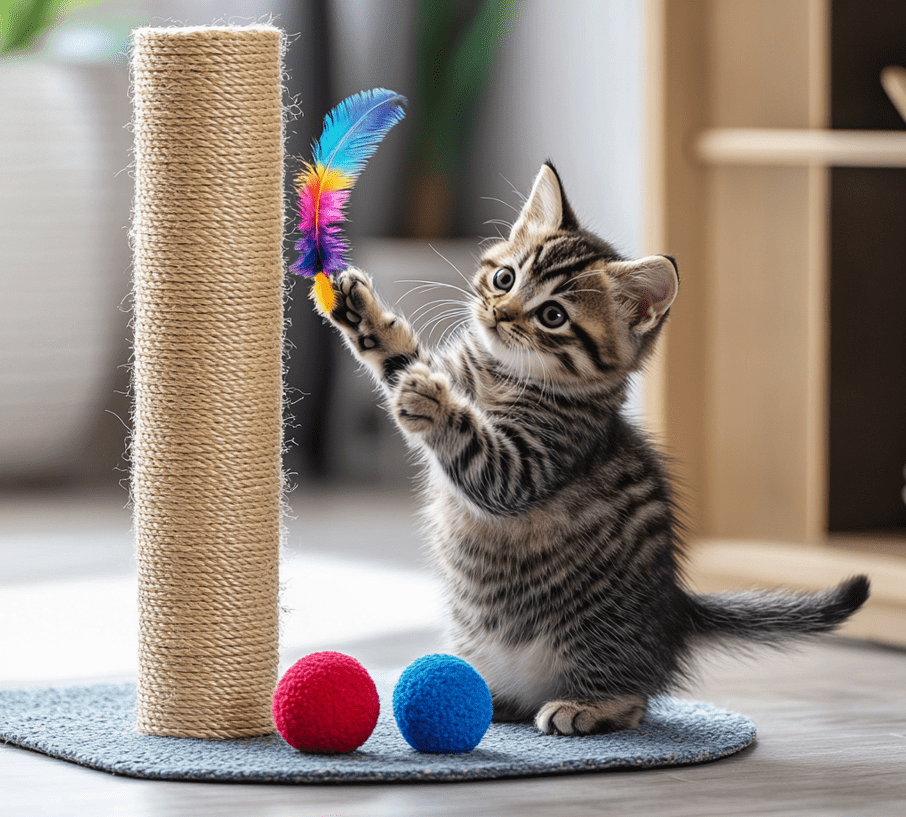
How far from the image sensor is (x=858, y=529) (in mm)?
2451

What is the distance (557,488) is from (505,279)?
234 mm

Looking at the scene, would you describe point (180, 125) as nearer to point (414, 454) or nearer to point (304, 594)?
point (304, 594)

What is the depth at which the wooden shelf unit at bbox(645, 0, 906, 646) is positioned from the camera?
2436 mm

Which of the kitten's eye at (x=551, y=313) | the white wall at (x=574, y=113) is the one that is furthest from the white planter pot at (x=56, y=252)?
the kitten's eye at (x=551, y=313)

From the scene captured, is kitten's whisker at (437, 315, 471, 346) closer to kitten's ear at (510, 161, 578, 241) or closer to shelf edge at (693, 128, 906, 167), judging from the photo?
kitten's ear at (510, 161, 578, 241)

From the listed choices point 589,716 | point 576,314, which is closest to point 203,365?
point 576,314

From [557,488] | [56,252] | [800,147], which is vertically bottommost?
[557,488]

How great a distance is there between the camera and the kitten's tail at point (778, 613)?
1.64m

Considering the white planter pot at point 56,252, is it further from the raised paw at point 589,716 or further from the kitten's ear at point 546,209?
the raised paw at point 589,716

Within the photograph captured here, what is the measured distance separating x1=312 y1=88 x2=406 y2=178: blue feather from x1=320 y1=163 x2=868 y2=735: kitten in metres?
0.12

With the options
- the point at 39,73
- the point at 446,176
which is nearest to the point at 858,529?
the point at 446,176

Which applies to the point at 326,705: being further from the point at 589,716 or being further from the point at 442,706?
the point at 589,716

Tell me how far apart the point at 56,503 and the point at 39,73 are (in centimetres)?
96

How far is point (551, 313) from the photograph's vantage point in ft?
5.10
